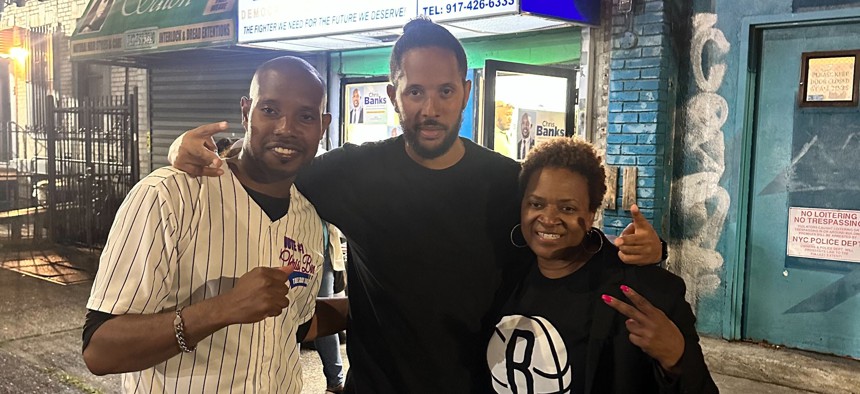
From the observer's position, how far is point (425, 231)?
253 centimetres

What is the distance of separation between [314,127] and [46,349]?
5388 millimetres

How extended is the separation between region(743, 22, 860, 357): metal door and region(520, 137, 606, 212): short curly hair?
4.09 meters

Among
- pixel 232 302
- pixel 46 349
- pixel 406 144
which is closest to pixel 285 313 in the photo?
pixel 232 302

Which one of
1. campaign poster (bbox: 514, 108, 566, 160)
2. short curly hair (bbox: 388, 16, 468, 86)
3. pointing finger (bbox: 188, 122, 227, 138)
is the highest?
short curly hair (bbox: 388, 16, 468, 86)

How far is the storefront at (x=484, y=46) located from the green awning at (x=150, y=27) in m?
0.51

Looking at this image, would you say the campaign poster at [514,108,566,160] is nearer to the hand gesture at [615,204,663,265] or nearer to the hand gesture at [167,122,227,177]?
the hand gesture at [615,204,663,265]

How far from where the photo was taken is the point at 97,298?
1980mm

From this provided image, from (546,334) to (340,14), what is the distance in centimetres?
564

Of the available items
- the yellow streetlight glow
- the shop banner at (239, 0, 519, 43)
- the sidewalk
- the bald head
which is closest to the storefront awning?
the shop banner at (239, 0, 519, 43)

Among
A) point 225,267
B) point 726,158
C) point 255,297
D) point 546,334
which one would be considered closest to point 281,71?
point 225,267

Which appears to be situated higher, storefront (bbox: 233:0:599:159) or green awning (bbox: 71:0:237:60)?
green awning (bbox: 71:0:237:60)

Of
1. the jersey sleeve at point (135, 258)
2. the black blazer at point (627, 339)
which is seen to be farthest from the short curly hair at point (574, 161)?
the jersey sleeve at point (135, 258)

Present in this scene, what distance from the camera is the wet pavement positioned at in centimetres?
557

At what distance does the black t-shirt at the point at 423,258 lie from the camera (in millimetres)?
2494
